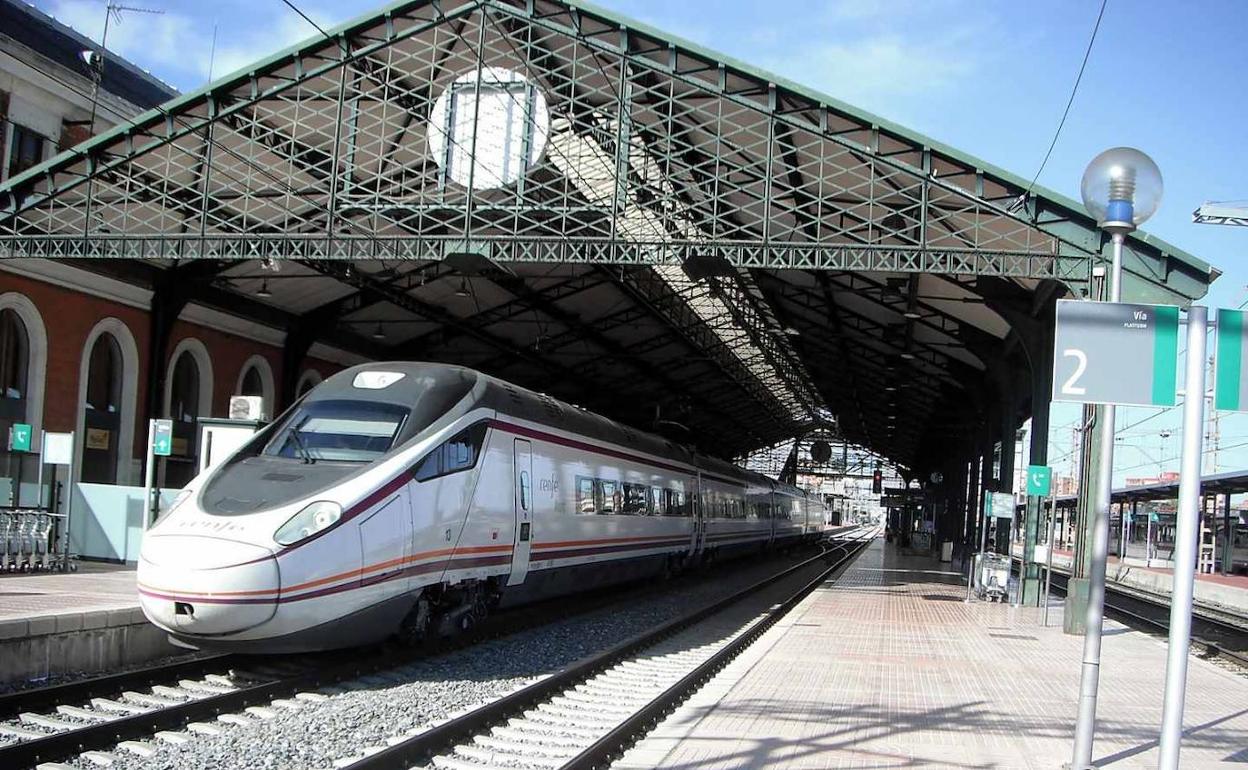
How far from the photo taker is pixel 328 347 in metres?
34.8

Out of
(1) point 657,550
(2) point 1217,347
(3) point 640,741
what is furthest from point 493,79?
(2) point 1217,347

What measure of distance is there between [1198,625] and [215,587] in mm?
23106

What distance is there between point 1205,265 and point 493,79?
1297 centimetres

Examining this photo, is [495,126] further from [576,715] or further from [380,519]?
[576,715]

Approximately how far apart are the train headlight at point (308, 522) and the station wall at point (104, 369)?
593 inches

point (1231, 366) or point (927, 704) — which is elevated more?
point (1231, 366)

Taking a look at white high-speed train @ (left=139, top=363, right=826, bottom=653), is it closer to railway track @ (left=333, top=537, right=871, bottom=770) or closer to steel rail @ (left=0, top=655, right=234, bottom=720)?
steel rail @ (left=0, top=655, right=234, bottom=720)

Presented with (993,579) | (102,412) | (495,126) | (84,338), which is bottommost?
(993,579)

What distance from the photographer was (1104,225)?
775cm

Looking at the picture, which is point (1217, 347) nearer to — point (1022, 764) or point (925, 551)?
point (1022, 764)

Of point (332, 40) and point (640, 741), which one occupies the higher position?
point (332, 40)

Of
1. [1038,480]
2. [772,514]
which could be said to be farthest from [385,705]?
[772,514]

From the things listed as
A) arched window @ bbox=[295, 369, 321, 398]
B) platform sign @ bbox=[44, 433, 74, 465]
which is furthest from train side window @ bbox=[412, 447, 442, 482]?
arched window @ bbox=[295, 369, 321, 398]

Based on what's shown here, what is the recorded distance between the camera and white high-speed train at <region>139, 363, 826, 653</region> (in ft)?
31.9
